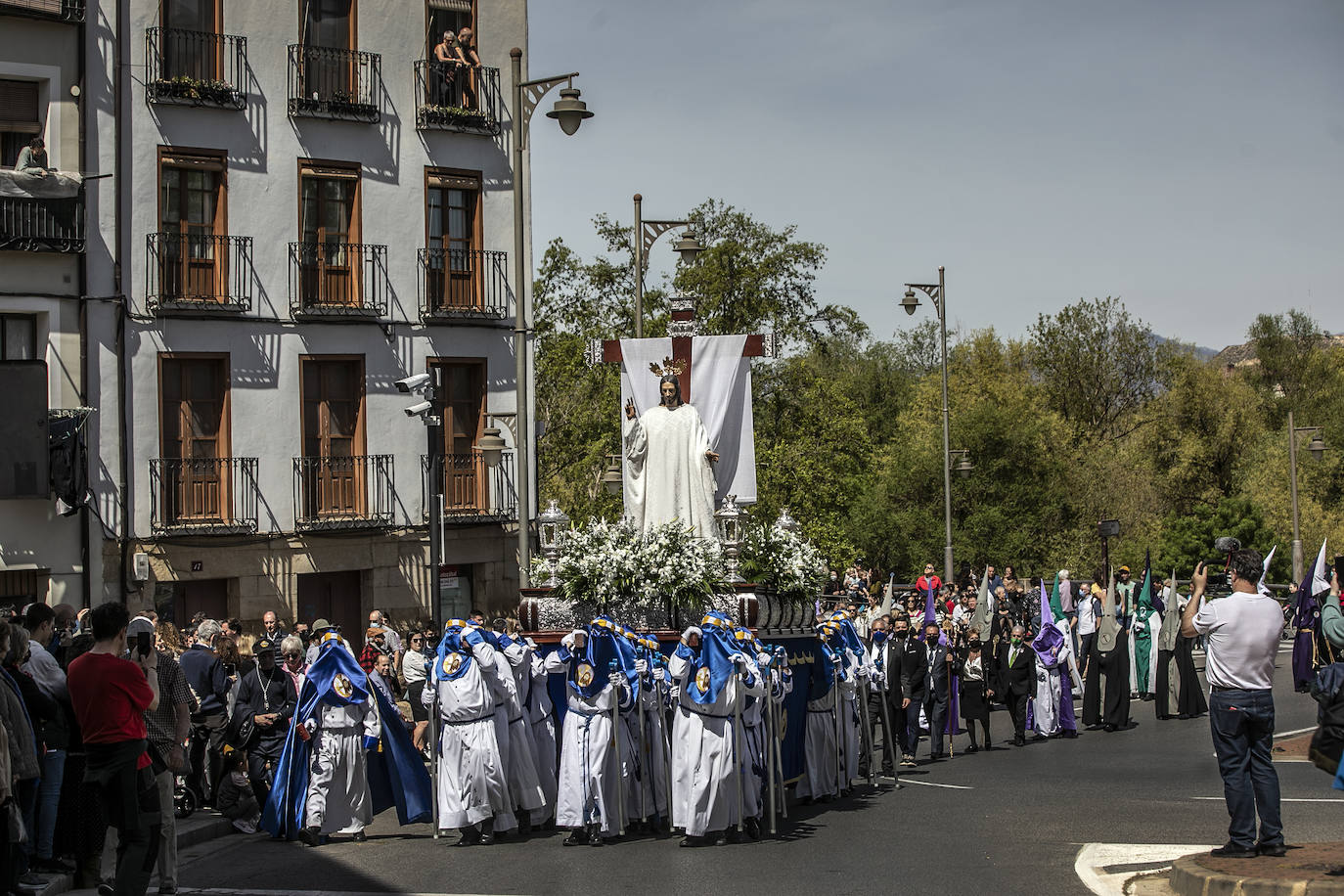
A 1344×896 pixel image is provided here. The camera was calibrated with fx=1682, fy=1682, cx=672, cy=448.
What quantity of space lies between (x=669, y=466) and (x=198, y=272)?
1308cm

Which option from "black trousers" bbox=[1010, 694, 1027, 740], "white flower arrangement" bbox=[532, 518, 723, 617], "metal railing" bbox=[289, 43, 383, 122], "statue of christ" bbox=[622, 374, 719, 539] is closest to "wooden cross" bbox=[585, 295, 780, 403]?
"statue of christ" bbox=[622, 374, 719, 539]

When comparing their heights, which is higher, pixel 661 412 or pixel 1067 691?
pixel 661 412

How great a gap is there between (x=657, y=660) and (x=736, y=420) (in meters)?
4.13

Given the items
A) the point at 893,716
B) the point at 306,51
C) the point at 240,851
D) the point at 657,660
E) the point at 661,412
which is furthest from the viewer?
the point at 306,51

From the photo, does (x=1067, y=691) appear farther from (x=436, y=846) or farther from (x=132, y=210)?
(x=132, y=210)

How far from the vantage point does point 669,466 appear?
55.7ft

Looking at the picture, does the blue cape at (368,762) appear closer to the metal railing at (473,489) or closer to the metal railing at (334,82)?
the metal railing at (473,489)

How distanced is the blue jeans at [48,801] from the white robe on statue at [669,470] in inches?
263

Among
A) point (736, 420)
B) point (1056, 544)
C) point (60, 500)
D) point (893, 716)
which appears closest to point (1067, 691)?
point (893, 716)

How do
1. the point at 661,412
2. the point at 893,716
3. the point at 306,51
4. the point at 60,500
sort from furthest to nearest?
the point at 306,51 → the point at 60,500 → the point at 893,716 → the point at 661,412

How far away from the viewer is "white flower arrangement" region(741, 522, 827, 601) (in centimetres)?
1611

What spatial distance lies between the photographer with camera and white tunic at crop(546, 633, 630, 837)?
199 inches

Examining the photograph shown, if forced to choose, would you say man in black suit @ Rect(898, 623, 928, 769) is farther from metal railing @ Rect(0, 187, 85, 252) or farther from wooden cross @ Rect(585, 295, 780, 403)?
metal railing @ Rect(0, 187, 85, 252)

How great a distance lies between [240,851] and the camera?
13.6 m
